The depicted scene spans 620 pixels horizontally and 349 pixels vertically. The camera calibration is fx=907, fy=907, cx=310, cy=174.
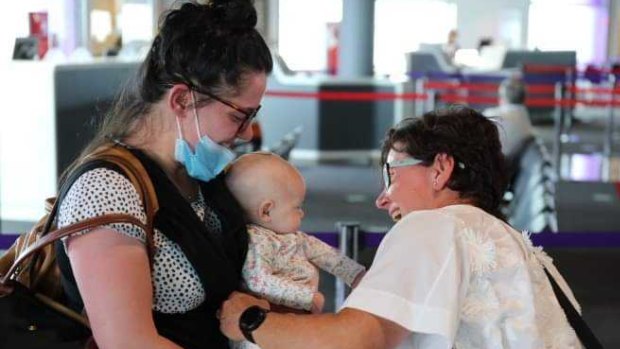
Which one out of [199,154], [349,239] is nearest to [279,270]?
[199,154]

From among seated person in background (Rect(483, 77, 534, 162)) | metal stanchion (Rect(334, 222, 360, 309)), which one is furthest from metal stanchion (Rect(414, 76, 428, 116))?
metal stanchion (Rect(334, 222, 360, 309))

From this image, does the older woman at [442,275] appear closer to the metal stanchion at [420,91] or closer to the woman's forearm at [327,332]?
the woman's forearm at [327,332]

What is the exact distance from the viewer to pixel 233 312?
1.69 m

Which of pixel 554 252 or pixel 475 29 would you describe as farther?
pixel 475 29

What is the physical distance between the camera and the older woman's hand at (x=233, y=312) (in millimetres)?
1678

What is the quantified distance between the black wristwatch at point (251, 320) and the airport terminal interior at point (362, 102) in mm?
577

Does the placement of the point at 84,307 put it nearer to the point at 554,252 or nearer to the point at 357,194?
the point at 554,252

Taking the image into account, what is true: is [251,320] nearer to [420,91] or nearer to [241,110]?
[241,110]

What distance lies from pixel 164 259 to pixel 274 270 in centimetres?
38

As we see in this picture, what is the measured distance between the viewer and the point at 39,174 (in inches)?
293

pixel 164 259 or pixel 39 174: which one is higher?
pixel 164 259

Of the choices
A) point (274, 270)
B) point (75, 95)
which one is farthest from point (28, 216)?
point (274, 270)

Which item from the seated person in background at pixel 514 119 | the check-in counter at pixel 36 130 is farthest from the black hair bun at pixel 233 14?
the check-in counter at pixel 36 130

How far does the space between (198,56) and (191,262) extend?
1.22ft
